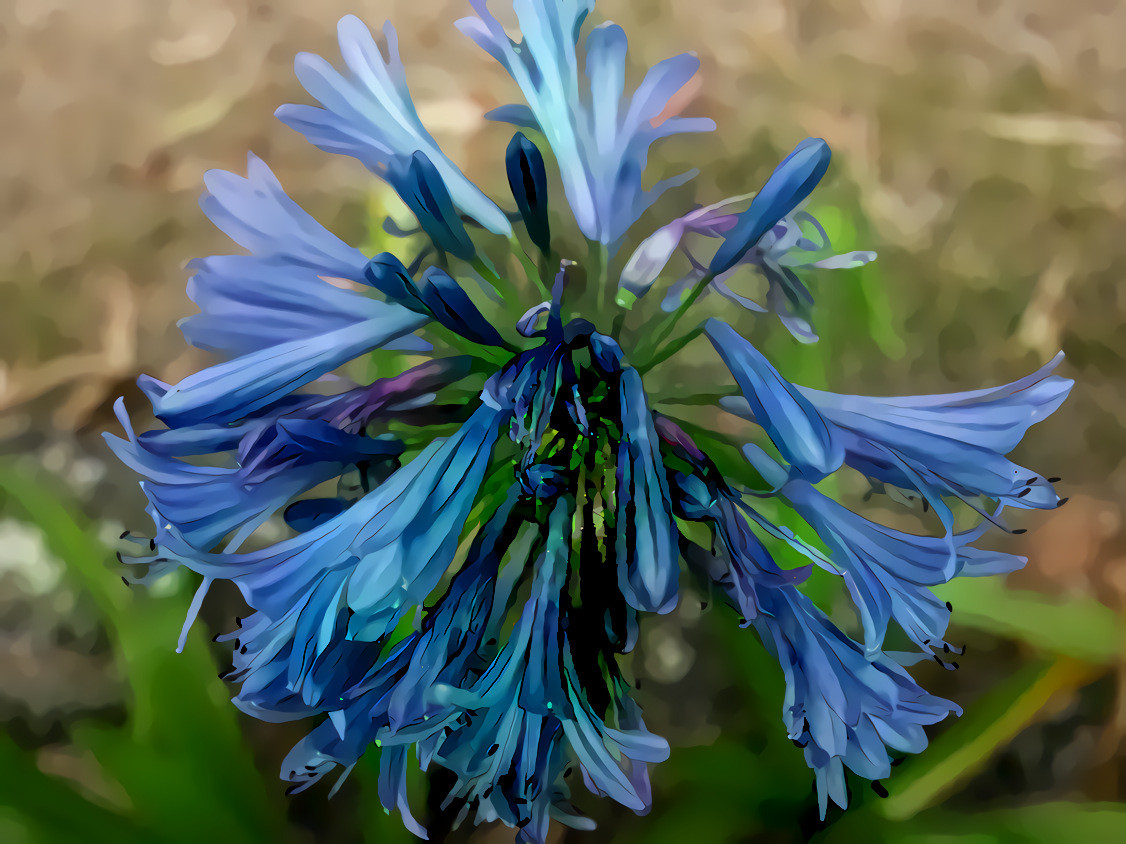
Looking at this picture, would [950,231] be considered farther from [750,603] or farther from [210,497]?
[210,497]

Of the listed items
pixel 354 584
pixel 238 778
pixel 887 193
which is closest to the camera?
pixel 354 584

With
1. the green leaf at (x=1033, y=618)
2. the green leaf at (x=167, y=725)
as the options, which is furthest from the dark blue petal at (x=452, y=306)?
the green leaf at (x=1033, y=618)

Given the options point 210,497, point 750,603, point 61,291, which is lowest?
point 750,603

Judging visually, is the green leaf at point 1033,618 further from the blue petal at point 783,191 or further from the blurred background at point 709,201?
the blue petal at point 783,191

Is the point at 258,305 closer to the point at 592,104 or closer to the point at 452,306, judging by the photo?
the point at 452,306

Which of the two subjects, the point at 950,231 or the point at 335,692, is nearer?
the point at 335,692

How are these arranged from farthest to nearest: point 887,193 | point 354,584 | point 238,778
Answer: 1. point 887,193
2. point 238,778
3. point 354,584

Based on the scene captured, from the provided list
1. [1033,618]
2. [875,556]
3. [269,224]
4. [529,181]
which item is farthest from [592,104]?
[1033,618]

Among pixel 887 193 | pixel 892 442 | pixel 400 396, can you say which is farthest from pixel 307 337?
pixel 887 193
